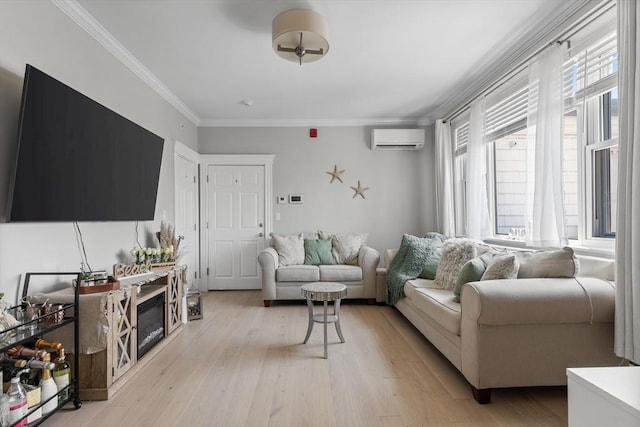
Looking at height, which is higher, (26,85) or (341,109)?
(341,109)

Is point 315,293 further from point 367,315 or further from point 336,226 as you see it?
point 336,226

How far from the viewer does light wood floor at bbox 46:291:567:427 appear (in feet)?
6.20

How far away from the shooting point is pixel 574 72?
257cm

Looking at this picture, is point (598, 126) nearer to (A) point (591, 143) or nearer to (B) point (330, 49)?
(A) point (591, 143)

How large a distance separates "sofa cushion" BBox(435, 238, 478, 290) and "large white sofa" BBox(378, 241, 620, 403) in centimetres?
110

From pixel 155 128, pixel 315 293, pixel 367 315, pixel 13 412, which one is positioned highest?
pixel 155 128

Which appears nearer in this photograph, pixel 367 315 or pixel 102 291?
pixel 102 291

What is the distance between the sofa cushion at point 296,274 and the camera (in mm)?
4336

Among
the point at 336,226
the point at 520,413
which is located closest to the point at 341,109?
the point at 336,226

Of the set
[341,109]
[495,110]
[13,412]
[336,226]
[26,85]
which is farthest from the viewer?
[336,226]

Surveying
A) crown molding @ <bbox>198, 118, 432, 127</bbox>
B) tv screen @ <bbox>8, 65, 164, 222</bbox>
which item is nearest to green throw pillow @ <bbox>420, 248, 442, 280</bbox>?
crown molding @ <bbox>198, 118, 432, 127</bbox>

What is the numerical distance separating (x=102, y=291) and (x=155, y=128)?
7.13 feet

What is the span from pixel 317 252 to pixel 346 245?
16.7 inches

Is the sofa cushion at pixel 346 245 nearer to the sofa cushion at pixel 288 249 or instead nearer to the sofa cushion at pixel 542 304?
the sofa cushion at pixel 288 249
